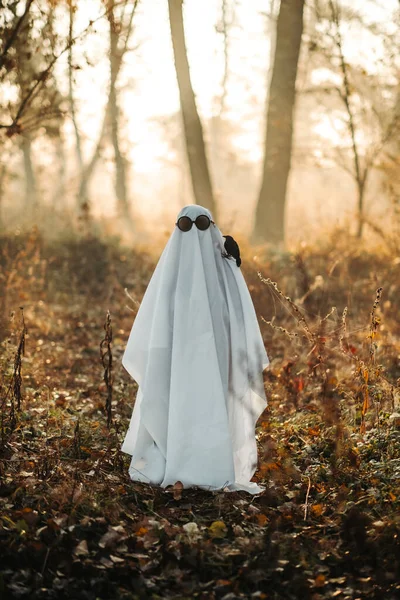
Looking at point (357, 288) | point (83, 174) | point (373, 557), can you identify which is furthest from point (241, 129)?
point (373, 557)

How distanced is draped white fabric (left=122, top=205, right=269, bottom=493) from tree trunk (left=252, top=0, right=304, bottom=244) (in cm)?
1035

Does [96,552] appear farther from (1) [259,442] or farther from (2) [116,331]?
(2) [116,331]

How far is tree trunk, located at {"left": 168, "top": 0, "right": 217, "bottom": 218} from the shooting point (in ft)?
42.0

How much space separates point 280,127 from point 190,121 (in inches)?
90.1

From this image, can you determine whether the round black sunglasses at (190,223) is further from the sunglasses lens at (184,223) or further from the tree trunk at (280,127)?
the tree trunk at (280,127)

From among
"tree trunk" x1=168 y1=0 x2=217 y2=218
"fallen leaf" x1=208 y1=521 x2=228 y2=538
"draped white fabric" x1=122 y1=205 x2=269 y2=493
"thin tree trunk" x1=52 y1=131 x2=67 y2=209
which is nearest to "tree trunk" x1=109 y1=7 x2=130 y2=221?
"thin tree trunk" x1=52 y1=131 x2=67 y2=209

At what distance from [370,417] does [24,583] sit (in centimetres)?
365

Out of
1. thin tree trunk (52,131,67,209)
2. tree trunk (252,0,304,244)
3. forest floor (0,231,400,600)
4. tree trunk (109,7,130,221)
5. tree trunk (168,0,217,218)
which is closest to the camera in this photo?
forest floor (0,231,400,600)

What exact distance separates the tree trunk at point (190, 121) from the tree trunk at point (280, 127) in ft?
5.94

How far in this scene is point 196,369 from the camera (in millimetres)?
4668

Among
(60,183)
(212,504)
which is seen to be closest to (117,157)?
(60,183)

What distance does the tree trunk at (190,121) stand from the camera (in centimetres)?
1280

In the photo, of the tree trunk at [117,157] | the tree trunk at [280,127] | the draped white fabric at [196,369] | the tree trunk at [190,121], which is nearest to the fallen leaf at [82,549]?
the draped white fabric at [196,369]

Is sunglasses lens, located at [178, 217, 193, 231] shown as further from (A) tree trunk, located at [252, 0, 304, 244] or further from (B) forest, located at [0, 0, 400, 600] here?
(A) tree trunk, located at [252, 0, 304, 244]
